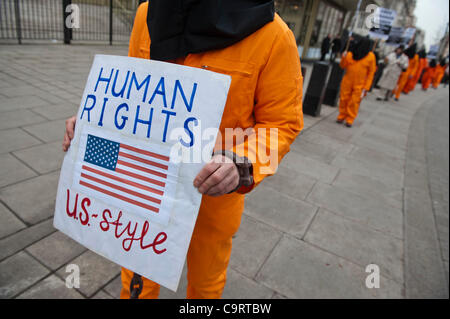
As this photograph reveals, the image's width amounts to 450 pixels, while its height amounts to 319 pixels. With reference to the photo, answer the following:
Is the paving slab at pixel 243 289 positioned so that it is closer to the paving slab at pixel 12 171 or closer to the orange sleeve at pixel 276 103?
the orange sleeve at pixel 276 103

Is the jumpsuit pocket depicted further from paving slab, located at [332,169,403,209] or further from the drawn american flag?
paving slab, located at [332,169,403,209]

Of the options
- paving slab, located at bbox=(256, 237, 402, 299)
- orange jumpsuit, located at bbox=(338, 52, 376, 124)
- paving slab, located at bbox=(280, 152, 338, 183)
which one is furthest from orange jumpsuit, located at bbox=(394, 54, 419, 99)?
paving slab, located at bbox=(256, 237, 402, 299)

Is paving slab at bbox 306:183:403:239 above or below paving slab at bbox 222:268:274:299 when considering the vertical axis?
below

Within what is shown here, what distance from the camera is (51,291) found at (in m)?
1.98

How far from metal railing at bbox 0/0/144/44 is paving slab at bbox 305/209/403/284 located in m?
7.68

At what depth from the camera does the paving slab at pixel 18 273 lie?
1.93 m

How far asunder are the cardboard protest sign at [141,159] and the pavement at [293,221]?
1127mm

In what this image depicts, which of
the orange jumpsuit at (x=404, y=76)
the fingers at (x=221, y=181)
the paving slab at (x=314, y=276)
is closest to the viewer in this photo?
the fingers at (x=221, y=181)

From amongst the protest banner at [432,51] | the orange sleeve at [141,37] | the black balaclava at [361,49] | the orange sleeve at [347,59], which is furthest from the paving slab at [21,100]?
the protest banner at [432,51]

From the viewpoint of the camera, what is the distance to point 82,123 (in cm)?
121

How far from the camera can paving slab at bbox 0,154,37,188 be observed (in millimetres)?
2959

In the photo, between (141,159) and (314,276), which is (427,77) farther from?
(141,159)

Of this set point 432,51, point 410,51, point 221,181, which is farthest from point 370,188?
point 432,51
